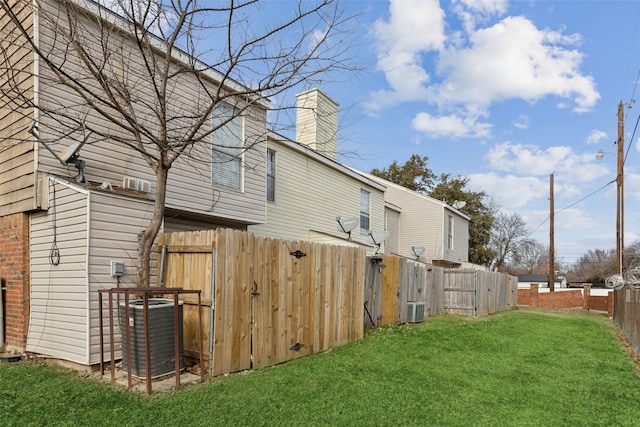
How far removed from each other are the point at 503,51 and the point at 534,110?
534cm

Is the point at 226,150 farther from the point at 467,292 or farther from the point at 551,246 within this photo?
the point at 551,246

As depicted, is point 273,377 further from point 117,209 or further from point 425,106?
point 425,106

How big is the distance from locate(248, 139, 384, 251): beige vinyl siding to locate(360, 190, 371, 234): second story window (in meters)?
0.34

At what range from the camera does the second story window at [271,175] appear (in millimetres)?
10758

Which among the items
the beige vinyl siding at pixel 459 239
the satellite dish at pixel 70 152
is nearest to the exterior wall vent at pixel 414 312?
the satellite dish at pixel 70 152

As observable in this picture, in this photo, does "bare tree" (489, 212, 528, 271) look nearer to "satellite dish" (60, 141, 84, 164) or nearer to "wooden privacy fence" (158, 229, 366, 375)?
"wooden privacy fence" (158, 229, 366, 375)

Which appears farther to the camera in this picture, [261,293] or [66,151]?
[261,293]

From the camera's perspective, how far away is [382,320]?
9609 mm

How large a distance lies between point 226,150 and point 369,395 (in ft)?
18.1

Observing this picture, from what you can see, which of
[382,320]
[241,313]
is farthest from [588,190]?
[241,313]

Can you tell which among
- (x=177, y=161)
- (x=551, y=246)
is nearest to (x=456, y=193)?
(x=551, y=246)

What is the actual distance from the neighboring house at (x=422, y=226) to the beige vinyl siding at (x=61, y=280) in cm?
1542

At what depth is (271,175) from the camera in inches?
428

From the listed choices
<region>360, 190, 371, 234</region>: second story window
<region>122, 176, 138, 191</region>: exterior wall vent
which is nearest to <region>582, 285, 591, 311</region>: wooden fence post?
<region>360, 190, 371, 234</region>: second story window
